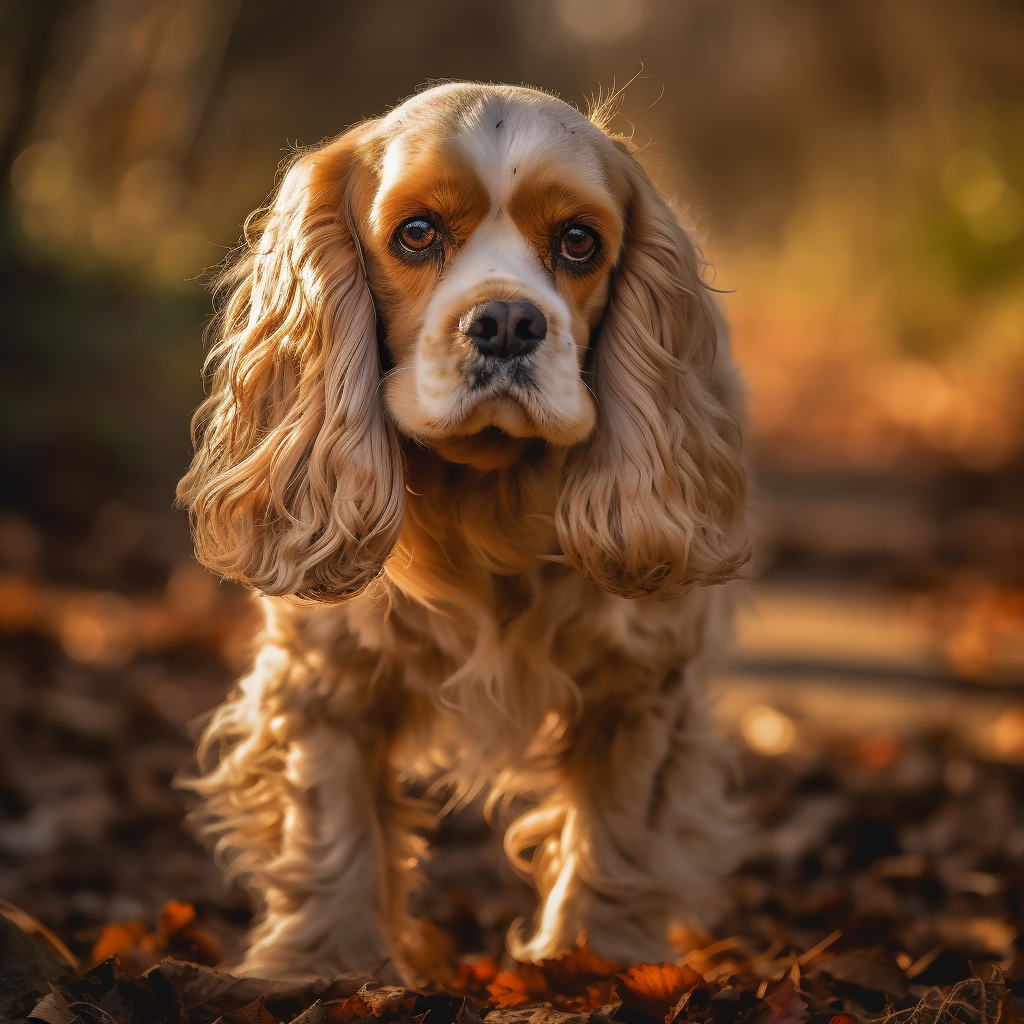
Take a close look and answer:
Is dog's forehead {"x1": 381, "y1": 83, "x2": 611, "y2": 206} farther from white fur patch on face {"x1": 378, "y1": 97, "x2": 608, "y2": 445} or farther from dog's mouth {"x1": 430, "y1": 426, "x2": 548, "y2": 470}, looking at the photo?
dog's mouth {"x1": 430, "y1": 426, "x2": 548, "y2": 470}

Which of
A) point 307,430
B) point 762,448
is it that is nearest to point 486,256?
point 307,430

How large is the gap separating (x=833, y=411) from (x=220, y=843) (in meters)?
7.94

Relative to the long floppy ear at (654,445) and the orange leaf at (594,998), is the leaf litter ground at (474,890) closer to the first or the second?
the orange leaf at (594,998)

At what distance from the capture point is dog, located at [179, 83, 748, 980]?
1.82m

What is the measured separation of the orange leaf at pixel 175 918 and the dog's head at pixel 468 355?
2.19 feet

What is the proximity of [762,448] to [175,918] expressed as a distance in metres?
6.76

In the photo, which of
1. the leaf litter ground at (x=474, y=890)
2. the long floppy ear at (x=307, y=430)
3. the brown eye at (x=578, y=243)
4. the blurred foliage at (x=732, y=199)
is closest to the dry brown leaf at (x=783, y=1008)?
the leaf litter ground at (x=474, y=890)

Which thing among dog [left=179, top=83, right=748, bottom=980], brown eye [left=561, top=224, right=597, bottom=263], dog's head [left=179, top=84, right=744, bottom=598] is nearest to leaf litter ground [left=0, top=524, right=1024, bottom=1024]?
dog [left=179, top=83, right=748, bottom=980]

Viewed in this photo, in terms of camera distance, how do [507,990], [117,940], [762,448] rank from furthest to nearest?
1. [762,448]
2. [117,940]
3. [507,990]

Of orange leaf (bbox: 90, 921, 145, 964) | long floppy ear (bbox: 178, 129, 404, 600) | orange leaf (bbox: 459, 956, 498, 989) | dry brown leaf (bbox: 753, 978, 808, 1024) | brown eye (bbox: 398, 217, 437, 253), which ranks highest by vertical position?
brown eye (bbox: 398, 217, 437, 253)

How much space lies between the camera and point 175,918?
6.89 ft

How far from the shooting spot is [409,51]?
17266 mm

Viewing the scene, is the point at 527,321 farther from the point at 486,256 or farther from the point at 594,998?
the point at 594,998

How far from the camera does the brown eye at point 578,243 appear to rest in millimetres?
1883
